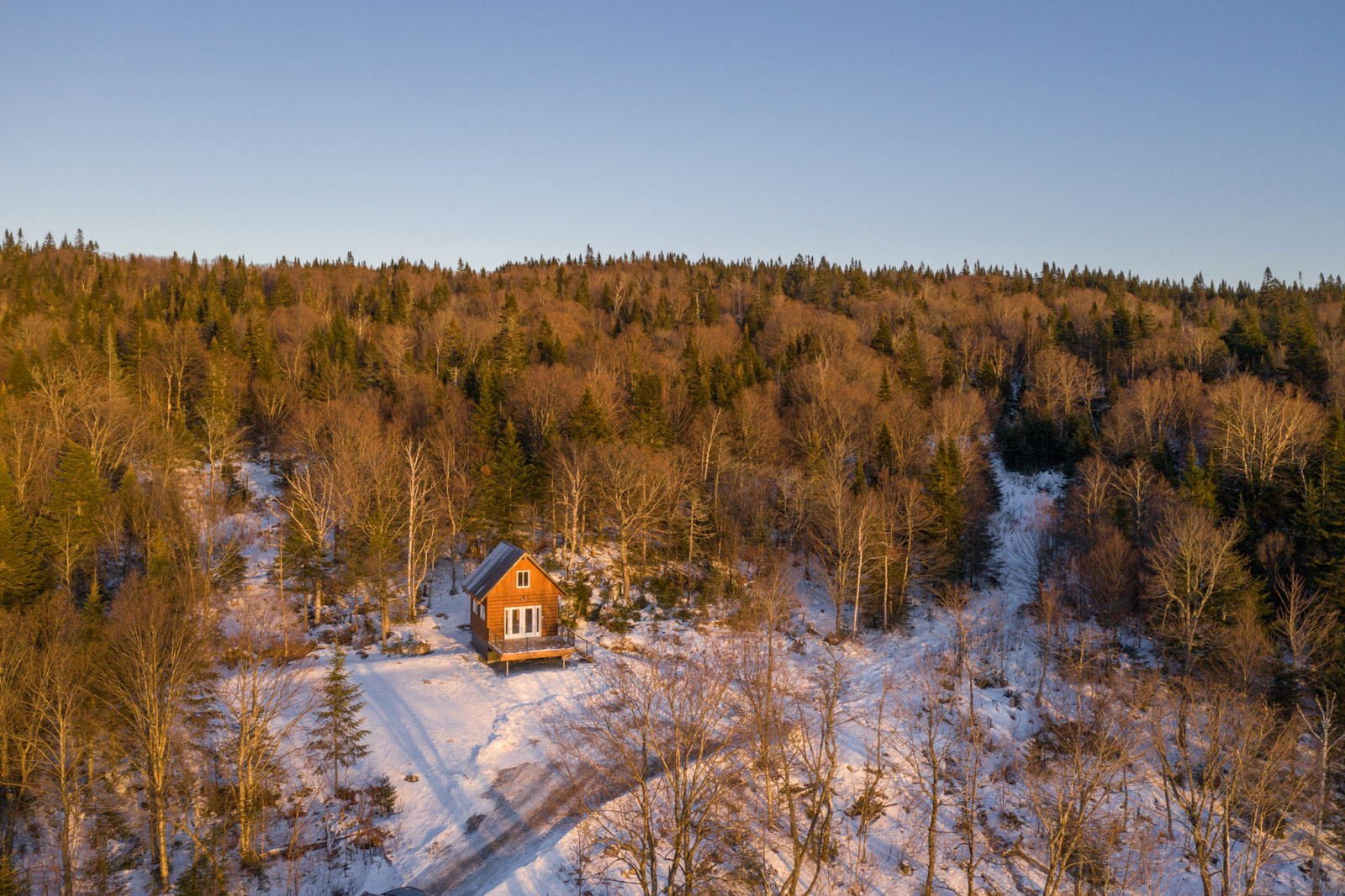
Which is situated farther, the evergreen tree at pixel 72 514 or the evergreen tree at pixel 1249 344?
the evergreen tree at pixel 1249 344

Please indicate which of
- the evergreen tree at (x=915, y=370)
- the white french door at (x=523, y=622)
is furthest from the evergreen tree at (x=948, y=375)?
the white french door at (x=523, y=622)

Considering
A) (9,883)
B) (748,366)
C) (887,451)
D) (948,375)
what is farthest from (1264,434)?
(9,883)

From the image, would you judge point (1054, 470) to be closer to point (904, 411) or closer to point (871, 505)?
point (904, 411)

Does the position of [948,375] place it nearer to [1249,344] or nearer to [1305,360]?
[1249,344]

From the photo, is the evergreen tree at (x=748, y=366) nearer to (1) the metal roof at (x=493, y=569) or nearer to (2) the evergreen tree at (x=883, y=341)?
(2) the evergreen tree at (x=883, y=341)

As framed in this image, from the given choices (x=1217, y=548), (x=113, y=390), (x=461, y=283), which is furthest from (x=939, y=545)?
(x=461, y=283)

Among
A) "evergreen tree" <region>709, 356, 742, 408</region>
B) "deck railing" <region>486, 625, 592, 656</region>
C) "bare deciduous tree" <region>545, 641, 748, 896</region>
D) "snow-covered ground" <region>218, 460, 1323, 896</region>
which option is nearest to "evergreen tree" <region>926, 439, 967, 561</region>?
"snow-covered ground" <region>218, 460, 1323, 896</region>

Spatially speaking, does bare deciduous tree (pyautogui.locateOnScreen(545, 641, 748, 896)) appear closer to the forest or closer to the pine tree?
the forest
